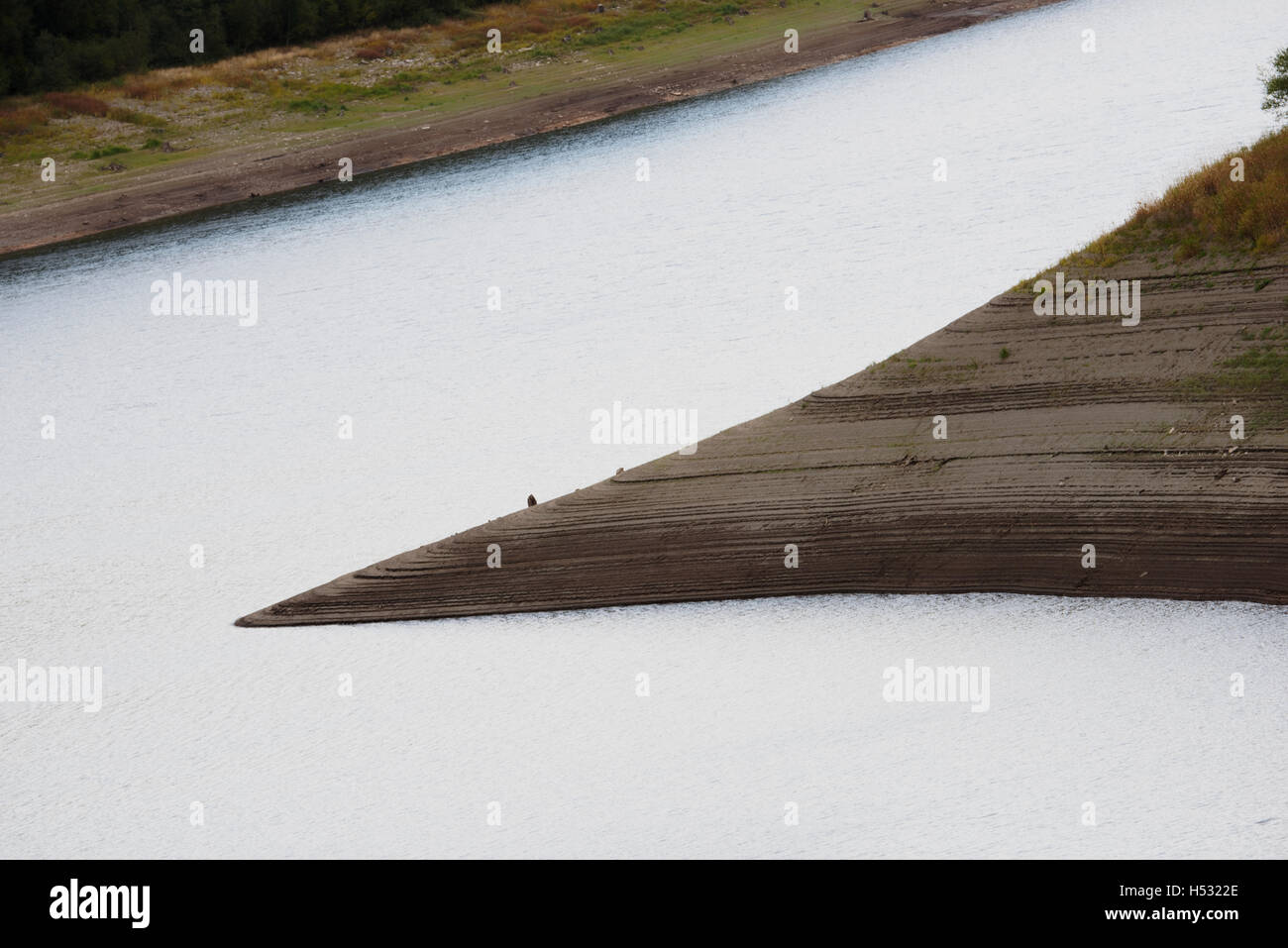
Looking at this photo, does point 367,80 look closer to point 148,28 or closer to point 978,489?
point 148,28

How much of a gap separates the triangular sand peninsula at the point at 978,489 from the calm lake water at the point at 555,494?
25.4 inches

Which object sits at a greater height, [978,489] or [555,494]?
[555,494]

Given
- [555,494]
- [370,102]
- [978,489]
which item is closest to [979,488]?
[978,489]

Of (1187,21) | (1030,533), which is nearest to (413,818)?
(1030,533)

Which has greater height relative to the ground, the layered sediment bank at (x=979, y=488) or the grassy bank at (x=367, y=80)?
the grassy bank at (x=367, y=80)

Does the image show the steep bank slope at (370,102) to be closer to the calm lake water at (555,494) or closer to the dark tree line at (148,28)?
the dark tree line at (148,28)

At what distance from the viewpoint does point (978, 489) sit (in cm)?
2466

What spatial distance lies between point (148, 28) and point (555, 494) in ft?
170

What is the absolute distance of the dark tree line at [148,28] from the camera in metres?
66.8

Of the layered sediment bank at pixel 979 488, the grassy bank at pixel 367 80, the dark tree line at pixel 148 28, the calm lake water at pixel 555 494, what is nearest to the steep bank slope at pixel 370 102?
the grassy bank at pixel 367 80

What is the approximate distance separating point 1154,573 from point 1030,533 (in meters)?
2.04

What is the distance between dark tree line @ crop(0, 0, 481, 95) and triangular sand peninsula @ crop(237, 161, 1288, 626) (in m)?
49.7

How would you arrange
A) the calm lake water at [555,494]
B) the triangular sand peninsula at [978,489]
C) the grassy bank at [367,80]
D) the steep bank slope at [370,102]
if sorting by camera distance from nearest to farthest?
the calm lake water at [555,494] → the triangular sand peninsula at [978,489] → the steep bank slope at [370,102] → the grassy bank at [367,80]

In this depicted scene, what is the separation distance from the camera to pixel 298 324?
4528cm
